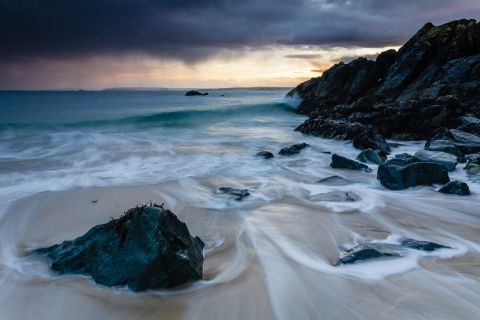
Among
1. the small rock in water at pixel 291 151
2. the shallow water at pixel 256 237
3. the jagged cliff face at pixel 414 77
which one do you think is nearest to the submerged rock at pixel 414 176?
the shallow water at pixel 256 237

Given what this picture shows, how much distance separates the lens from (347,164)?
968 cm

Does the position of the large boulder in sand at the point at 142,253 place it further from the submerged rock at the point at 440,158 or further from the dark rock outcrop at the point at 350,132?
the dark rock outcrop at the point at 350,132

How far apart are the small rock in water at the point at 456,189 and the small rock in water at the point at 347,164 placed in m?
2.22

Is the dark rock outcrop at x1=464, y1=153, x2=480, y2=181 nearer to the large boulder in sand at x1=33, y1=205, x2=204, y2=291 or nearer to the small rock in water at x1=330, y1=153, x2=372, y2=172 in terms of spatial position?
the small rock in water at x1=330, y1=153, x2=372, y2=172

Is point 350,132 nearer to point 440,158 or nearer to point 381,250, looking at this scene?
point 440,158

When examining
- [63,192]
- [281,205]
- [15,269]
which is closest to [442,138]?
[281,205]

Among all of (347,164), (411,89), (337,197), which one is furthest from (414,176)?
(411,89)

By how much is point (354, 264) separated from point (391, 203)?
295 cm

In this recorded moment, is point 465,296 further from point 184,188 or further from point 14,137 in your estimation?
point 14,137

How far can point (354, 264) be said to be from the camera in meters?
4.13

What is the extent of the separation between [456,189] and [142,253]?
6.45m

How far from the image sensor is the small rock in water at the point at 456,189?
7018mm

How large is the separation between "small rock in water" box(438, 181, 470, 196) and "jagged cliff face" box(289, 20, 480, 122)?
8.80 m

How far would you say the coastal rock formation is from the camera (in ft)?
50.2
